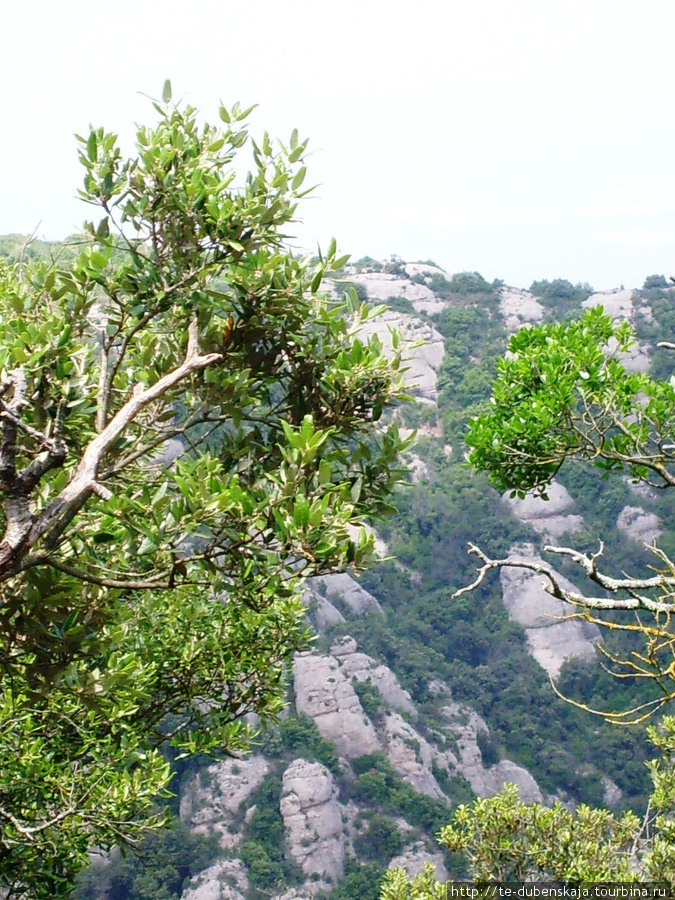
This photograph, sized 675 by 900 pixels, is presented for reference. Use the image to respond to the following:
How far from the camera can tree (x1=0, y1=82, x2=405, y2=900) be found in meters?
3.57

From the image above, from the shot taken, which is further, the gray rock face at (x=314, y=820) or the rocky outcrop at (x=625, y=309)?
the rocky outcrop at (x=625, y=309)

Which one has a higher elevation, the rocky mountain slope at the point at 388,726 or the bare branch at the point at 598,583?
the bare branch at the point at 598,583

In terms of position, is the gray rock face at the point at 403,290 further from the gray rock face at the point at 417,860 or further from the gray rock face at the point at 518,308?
the gray rock face at the point at 417,860

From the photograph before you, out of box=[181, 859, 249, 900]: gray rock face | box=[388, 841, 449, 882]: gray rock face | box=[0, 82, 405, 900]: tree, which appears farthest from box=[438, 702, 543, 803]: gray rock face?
box=[0, 82, 405, 900]: tree

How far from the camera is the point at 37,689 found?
4.59 m

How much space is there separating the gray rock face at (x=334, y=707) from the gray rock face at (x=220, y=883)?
10.3 m

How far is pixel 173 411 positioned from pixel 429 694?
58318 millimetres

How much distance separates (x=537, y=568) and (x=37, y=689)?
2642 mm

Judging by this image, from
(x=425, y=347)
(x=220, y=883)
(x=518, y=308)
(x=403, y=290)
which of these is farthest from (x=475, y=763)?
(x=518, y=308)

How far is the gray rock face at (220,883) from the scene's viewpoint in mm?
40875

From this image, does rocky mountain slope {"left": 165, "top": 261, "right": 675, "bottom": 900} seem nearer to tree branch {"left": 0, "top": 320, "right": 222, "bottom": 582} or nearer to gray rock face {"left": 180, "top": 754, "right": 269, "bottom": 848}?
gray rock face {"left": 180, "top": 754, "right": 269, "bottom": 848}

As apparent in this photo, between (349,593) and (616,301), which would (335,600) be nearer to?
(349,593)

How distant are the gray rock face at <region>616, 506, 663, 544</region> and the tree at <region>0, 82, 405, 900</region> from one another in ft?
216

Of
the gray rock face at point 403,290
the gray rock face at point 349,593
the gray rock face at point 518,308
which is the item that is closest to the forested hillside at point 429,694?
the gray rock face at point 349,593
